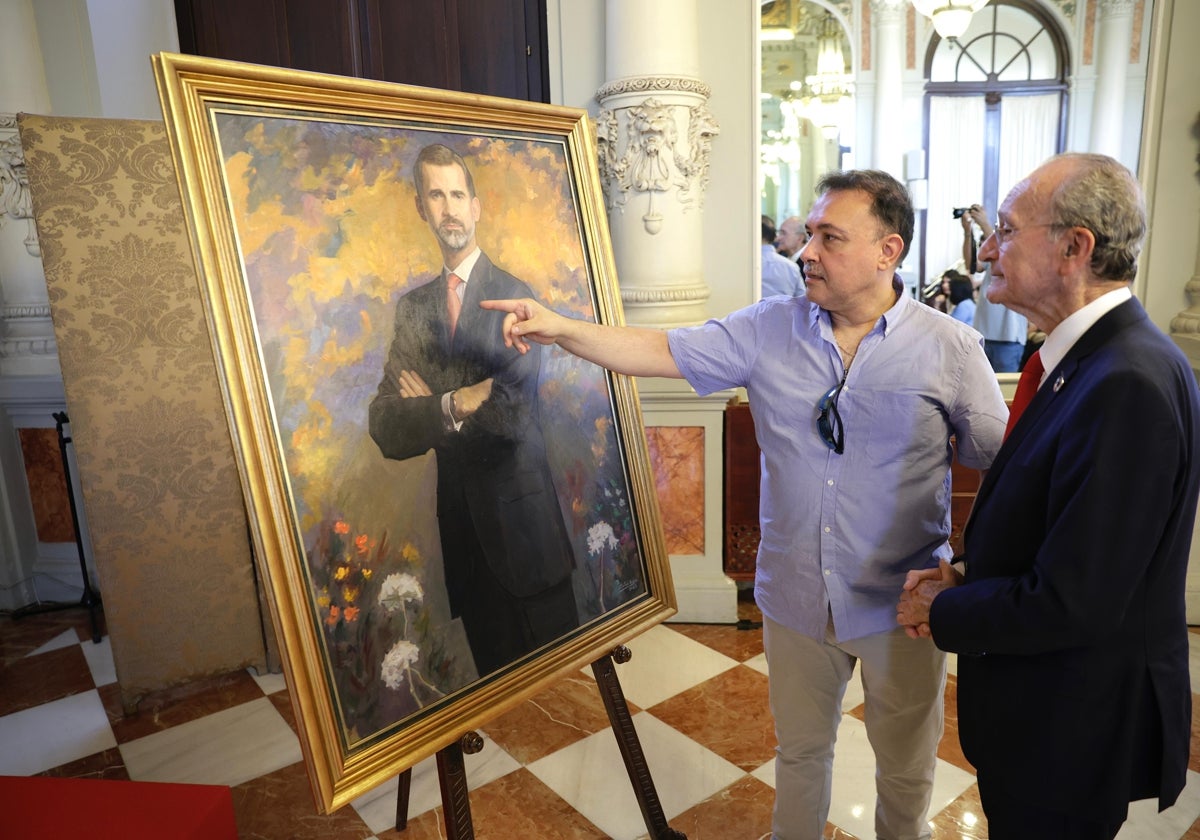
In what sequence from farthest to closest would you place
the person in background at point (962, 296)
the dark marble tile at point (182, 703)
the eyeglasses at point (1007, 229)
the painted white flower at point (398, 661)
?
the person in background at point (962, 296) < the dark marble tile at point (182, 703) < the painted white flower at point (398, 661) < the eyeglasses at point (1007, 229)

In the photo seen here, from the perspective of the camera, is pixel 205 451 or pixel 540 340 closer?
pixel 540 340

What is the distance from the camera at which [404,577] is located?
1.48 m

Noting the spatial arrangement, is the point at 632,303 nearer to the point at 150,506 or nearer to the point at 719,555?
the point at 719,555

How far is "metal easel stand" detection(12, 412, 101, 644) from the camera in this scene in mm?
3461

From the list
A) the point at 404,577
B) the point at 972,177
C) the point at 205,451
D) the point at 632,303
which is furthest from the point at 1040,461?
the point at 205,451

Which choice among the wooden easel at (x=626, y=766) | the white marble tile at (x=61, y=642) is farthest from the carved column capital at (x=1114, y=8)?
the white marble tile at (x=61, y=642)

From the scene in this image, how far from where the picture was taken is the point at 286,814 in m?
2.32

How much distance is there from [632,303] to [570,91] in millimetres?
926

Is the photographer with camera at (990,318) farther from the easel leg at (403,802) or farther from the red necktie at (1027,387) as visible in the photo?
the easel leg at (403,802)

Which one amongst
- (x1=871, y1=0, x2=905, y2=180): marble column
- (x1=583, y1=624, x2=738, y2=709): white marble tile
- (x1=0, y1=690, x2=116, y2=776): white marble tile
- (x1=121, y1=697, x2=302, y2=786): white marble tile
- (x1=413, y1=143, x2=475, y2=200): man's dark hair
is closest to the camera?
(x1=413, y1=143, x2=475, y2=200): man's dark hair

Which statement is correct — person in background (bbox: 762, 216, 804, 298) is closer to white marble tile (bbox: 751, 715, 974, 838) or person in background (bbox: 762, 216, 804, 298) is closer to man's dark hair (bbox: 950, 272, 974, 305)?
man's dark hair (bbox: 950, 272, 974, 305)

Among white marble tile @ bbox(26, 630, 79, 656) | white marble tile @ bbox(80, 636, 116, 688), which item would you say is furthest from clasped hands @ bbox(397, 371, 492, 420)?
white marble tile @ bbox(26, 630, 79, 656)

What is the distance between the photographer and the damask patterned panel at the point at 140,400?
8.95ft

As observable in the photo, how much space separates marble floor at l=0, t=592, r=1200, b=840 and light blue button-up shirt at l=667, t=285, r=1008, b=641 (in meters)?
0.88
